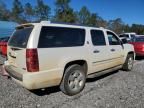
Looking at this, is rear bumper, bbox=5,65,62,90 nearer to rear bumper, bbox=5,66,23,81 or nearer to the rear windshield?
rear bumper, bbox=5,66,23,81

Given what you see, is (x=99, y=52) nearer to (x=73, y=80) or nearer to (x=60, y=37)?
(x=73, y=80)

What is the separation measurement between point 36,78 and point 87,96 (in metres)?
1.60

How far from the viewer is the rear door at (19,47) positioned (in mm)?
5086

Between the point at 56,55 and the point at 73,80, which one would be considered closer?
the point at 56,55

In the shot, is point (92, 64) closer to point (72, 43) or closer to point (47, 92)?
A: point (72, 43)

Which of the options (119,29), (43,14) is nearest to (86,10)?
(43,14)

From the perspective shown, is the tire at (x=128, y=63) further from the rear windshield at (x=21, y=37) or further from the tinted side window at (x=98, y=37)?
the rear windshield at (x=21, y=37)

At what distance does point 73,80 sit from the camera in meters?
5.91

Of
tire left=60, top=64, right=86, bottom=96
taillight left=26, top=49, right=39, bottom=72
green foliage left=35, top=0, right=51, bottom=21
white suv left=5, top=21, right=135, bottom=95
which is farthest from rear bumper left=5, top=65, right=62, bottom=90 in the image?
green foliage left=35, top=0, right=51, bottom=21

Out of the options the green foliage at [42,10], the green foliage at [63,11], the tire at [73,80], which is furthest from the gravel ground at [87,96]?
the green foliage at [42,10]

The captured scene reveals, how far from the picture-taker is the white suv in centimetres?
495

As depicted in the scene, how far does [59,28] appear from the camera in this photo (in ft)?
18.2

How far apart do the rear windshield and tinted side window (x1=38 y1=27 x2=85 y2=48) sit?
38 cm

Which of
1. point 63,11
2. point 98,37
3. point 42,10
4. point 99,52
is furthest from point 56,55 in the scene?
point 42,10
